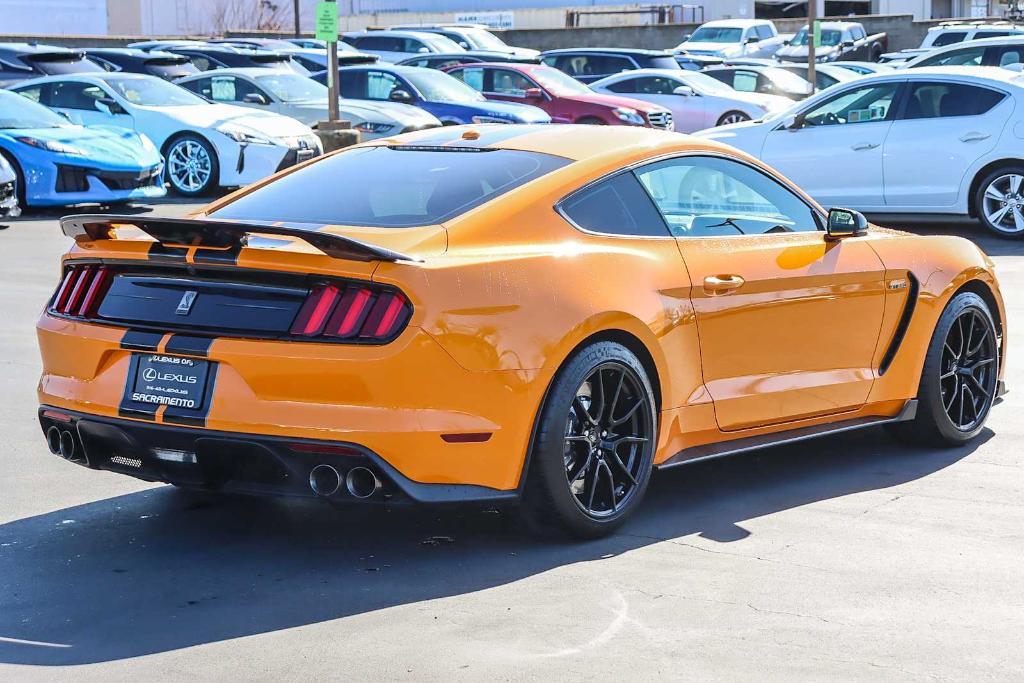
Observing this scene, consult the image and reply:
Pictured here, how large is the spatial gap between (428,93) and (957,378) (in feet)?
56.6

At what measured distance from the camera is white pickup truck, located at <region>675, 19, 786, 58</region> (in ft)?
150

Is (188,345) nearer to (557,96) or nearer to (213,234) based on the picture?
(213,234)

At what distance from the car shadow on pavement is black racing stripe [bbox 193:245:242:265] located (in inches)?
38.7

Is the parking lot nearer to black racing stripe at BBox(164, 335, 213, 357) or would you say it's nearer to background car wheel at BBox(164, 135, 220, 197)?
black racing stripe at BBox(164, 335, 213, 357)

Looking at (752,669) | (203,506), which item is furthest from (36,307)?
(752,669)

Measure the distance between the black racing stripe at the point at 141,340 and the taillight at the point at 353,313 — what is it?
479 mm

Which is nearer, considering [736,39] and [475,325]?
[475,325]

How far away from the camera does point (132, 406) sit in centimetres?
498

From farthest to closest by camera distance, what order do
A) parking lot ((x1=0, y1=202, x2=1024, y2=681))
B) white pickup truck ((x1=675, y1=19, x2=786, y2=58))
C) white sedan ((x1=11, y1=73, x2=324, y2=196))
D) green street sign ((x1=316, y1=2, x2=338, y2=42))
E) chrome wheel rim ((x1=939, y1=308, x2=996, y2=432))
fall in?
white pickup truck ((x1=675, y1=19, x2=786, y2=58)), white sedan ((x1=11, y1=73, x2=324, y2=196)), green street sign ((x1=316, y1=2, x2=338, y2=42)), chrome wheel rim ((x1=939, y1=308, x2=996, y2=432)), parking lot ((x1=0, y1=202, x2=1024, y2=681))

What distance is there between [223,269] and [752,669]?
202 cm

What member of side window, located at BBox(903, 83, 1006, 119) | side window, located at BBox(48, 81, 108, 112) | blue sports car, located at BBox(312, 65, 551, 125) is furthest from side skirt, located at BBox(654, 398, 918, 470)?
blue sports car, located at BBox(312, 65, 551, 125)

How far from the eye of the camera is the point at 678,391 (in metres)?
5.57

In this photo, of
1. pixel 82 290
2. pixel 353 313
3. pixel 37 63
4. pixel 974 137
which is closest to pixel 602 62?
pixel 37 63

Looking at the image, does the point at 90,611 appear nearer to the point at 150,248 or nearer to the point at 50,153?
the point at 150,248
